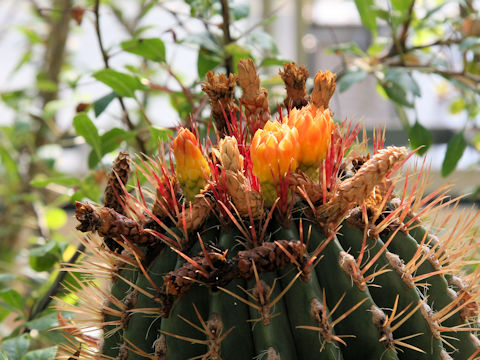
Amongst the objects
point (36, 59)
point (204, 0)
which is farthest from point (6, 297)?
point (36, 59)

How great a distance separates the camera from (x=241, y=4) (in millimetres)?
821

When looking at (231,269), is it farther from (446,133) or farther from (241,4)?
(446,133)

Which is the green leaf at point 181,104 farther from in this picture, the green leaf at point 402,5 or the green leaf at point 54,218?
the green leaf at point 54,218

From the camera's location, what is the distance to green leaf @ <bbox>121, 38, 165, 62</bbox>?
761 mm

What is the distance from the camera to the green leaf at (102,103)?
0.73 meters

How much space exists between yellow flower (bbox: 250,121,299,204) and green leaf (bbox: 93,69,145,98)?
363 mm

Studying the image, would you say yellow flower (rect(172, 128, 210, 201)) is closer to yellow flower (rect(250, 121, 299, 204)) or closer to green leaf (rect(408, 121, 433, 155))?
yellow flower (rect(250, 121, 299, 204))

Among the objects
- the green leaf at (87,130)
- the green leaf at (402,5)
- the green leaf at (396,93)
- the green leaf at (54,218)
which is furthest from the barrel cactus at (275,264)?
the green leaf at (54,218)

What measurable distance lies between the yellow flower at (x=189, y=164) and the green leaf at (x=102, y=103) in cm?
36

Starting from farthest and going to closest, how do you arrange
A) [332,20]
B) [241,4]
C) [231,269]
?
[332,20], [241,4], [231,269]

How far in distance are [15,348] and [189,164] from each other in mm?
332

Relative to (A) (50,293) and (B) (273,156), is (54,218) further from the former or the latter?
(B) (273,156)

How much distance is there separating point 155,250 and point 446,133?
6.71ft

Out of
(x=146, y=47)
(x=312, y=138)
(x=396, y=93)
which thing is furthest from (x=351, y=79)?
(x=312, y=138)
